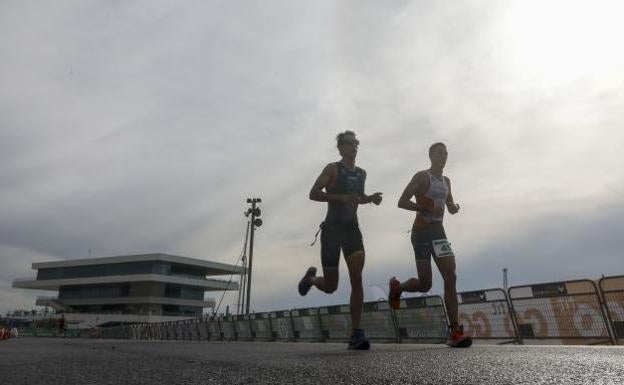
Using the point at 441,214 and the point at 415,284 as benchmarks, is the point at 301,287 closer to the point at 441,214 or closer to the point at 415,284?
the point at 415,284

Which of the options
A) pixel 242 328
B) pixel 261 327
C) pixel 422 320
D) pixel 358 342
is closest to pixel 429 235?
pixel 358 342

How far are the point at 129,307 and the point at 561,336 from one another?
8053 cm

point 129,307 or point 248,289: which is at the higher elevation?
point 129,307

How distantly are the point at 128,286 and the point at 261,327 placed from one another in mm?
72179

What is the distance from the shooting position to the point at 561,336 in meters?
7.78

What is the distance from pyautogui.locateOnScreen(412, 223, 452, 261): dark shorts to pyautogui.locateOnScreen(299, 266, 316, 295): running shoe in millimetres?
1256

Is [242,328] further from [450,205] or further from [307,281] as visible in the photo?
[450,205]

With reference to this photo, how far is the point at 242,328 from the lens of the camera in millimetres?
18672

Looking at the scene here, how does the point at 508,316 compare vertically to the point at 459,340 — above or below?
above

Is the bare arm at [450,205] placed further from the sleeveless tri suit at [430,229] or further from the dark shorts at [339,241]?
the dark shorts at [339,241]

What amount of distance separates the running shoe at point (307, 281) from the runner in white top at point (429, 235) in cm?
93

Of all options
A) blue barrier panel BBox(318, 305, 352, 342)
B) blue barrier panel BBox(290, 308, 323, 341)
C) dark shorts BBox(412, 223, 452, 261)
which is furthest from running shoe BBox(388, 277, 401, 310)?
blue barrier panel BBox(290, 308, 323, 341)

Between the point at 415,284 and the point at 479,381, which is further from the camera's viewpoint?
the point at 415,284

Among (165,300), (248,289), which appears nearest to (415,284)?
(248,289)
